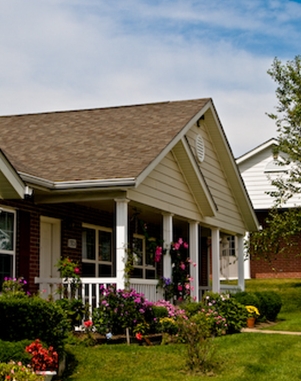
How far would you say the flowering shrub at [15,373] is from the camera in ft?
28.0

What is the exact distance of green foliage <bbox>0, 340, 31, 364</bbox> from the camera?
9430 mm

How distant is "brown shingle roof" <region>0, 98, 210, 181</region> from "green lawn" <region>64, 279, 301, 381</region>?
11.2ft

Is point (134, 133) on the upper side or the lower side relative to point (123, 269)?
upper

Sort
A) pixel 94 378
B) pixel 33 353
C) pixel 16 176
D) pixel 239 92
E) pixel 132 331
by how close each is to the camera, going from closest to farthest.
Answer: pixel 33 353 → pixel 94 378 → pixel 16 176 → pixel 132 331 → pixel 239 92

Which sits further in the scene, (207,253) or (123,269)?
(207,253)

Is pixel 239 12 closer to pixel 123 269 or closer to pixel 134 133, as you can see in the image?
pixel 123 269

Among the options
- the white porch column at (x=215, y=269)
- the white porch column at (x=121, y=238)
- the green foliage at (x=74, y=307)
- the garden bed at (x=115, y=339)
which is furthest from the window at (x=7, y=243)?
the white porch column at (x=215, y=269)

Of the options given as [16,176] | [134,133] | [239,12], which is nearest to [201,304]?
[134,133]

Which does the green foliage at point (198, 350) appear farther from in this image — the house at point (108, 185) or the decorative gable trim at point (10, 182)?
the decorative gable trim at point (10, 182)

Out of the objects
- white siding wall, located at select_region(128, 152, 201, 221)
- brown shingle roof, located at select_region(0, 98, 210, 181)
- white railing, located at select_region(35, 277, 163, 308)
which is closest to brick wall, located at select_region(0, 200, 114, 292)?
white railing, located at select_region(35, 277, 163, 308)

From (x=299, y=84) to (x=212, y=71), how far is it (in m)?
6.69

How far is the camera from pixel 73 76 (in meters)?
23.5

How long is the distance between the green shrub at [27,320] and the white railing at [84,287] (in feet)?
9.51

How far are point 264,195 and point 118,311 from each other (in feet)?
66.6
